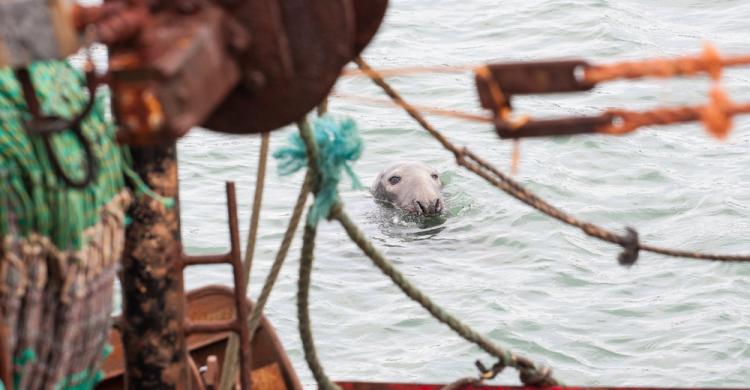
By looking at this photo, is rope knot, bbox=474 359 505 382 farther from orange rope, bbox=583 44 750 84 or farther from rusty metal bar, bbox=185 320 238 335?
orange rope, bbox=583 44 750 84

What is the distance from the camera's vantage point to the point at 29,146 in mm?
3715

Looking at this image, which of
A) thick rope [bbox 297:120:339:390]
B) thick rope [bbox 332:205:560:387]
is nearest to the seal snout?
thick rope [bbox 332:205:560:387]

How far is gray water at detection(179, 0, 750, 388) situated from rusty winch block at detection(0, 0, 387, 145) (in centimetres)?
549

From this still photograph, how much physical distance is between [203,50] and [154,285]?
142 centimetres

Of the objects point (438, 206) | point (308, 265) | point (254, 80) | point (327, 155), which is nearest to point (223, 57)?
point (254, 80)

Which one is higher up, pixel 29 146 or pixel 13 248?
pixel 29 146

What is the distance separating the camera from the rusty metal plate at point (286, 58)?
11.7 feet

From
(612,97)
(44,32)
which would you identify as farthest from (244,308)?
(612,97)

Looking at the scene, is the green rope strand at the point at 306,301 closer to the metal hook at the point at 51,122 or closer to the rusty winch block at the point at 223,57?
the rusty winch block at the point at 223,57

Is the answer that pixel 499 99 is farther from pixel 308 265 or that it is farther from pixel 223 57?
pixel 308 265

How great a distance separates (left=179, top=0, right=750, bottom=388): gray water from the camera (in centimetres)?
996

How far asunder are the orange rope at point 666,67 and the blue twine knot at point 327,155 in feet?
4.00

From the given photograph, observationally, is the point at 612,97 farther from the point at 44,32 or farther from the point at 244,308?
the point at 44,32

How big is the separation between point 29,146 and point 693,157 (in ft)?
35.9
